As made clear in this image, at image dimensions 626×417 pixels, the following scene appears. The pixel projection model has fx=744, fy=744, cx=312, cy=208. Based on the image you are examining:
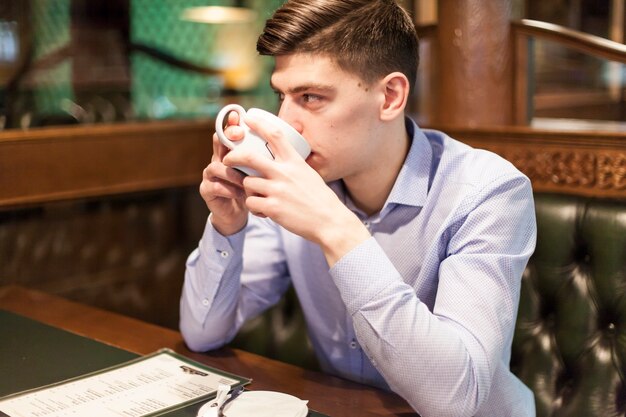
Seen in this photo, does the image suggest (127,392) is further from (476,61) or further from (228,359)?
(476,61)

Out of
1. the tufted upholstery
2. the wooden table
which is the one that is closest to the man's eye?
the wooden table

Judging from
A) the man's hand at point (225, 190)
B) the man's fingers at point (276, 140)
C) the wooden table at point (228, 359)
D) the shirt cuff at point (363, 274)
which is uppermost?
the man's fingers at point (276, 140)

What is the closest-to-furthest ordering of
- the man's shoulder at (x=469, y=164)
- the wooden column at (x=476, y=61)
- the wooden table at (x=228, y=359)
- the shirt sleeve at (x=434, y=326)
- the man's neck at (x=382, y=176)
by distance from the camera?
the shirt sleeve at (x=434, y=326) → the wooden table at (x=228, y=359) → the man's shoulder at (x=469, y=164) → the man's neck at (x=382, y=176) → the wooden column at (x=476, y=61)

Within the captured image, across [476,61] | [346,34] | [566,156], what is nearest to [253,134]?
[346,34]

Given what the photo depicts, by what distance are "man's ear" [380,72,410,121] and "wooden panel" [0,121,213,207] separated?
50.7 inches

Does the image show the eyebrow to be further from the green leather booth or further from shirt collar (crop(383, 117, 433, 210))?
the green leather booth

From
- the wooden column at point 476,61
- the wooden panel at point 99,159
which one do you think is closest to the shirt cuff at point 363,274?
the wooden column at point 476,61

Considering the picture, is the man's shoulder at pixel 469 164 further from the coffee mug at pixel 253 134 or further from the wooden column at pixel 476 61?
the wooden column at pixel 476 61

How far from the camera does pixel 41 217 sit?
7.72ft

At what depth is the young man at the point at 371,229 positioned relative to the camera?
1.16 meters

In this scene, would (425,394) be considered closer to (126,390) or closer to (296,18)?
(126,390)

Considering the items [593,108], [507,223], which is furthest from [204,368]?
[593,108]

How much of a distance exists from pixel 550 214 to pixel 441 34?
79cm

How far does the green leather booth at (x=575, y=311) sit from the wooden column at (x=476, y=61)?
1.76ft
